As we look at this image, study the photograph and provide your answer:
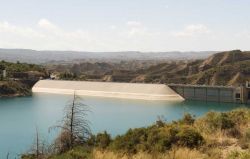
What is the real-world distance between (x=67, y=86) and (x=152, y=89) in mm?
18156

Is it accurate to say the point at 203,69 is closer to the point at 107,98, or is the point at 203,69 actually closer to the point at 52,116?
the point at 107,98

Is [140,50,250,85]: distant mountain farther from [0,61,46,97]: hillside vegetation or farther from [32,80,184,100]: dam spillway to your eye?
[0,61,46,97]: hillside vegetation

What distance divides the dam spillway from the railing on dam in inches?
48.5

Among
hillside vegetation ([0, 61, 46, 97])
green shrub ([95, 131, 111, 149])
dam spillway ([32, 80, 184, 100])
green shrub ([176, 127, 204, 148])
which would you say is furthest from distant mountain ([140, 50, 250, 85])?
green shrub ([176, 127, 204, 148])

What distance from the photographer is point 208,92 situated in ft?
220

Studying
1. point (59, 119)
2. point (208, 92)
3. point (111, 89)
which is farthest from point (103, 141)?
point (111, 89)

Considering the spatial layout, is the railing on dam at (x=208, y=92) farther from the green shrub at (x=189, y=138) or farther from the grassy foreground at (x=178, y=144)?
the green shrub at (x=189, y=138)

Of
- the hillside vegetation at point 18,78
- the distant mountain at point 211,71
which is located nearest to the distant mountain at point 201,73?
the distant mountain at point 211,71

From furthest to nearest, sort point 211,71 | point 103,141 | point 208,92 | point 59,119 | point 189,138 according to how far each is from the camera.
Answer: point 211,71 < point 208,92 < point 59,119 < point 103,141 < point 189,138

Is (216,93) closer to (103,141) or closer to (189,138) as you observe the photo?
(103,141)

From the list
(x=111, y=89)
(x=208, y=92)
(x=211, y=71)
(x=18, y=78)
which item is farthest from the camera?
(x=211, y=71)

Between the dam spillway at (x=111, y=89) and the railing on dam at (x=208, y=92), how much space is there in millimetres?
1231

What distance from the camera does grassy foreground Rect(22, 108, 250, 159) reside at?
7.51 metres

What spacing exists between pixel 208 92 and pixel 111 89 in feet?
54.8
